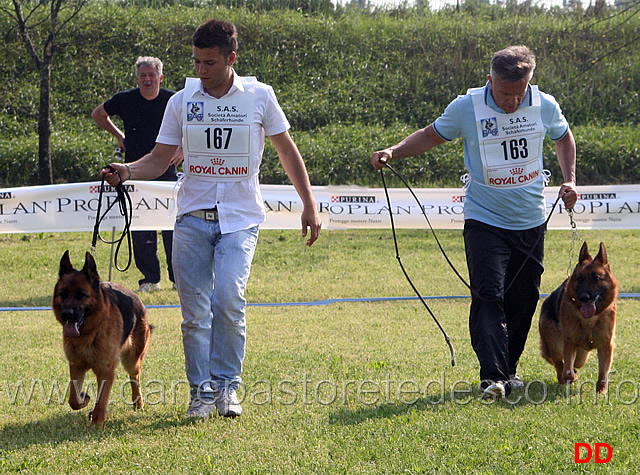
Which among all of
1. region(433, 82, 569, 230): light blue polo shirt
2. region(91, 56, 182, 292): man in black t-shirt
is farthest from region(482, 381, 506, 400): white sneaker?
region(91, 56, 182, 292): man in black t-shirt

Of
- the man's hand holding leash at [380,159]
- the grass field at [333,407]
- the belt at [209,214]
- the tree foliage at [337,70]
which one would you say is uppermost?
the tree foliage at [337,70]

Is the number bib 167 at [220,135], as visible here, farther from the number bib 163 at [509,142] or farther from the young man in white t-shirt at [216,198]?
the number bib 163 at [509,142]

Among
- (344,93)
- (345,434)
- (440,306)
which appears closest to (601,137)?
(344,93)

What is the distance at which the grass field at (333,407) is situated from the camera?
3.75 m

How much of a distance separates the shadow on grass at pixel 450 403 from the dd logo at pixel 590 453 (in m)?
0.71

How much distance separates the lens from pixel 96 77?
22.8 meters

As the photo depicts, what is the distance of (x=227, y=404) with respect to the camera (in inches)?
178

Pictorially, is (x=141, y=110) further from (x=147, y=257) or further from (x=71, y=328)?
(x=71, y=328)

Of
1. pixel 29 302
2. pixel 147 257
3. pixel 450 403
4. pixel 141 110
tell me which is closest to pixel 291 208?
pixel 147 257

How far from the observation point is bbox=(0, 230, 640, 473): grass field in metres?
3.75

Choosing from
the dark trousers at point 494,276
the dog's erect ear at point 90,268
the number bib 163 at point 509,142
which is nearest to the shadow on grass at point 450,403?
the dark trousers at point 494,276

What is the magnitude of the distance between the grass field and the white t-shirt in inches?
46.4

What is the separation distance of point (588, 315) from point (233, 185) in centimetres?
243

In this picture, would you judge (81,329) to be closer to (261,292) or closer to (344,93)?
(261,292)
